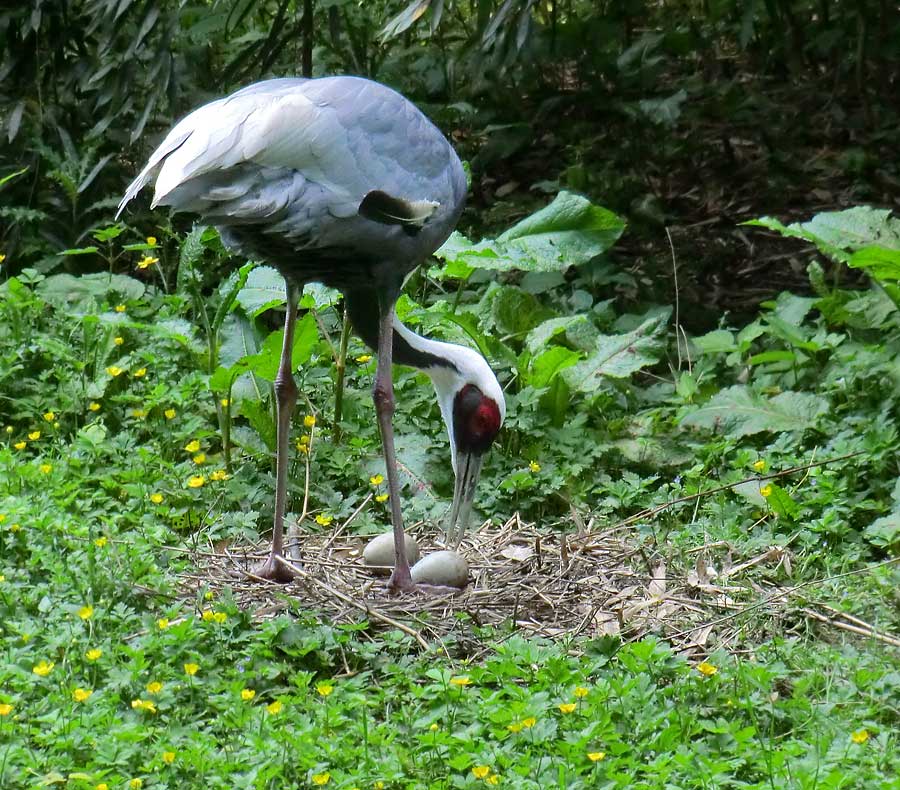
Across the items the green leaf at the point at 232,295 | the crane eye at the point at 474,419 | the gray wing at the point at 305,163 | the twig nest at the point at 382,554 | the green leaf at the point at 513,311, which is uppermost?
the gray wing at the point at 305,163

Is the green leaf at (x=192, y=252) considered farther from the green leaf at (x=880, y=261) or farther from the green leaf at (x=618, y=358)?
the green leaf at (x=880, y=261)

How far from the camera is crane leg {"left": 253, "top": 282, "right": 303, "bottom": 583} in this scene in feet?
16.3

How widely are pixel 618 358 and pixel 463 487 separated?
4.29 ft

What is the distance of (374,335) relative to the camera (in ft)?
17.5

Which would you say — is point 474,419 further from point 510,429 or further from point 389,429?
point 510,429

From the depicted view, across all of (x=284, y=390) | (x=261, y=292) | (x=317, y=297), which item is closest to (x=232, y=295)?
(x=261, y=292)

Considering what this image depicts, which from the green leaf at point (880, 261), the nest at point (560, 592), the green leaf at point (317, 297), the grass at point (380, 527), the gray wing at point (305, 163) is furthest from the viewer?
the green leaf at point (317, 297)

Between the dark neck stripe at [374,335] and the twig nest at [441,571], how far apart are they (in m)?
0.77

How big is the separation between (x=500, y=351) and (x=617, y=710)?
2.69 m

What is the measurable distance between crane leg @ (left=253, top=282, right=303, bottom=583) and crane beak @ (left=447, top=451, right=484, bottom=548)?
672 millimetres

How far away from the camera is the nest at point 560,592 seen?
179 inches

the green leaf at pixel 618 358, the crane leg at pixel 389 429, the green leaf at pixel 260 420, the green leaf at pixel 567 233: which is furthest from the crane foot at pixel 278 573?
the green leaf at pixel 567 233

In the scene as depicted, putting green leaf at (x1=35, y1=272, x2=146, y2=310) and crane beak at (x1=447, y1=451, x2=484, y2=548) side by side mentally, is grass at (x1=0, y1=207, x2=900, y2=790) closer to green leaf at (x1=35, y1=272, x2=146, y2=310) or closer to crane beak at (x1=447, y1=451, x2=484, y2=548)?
green leaf at (x1=35, y1=272, x2=146, y2=310)

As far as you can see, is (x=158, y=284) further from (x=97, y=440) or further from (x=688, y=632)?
(x=688, y=632)
